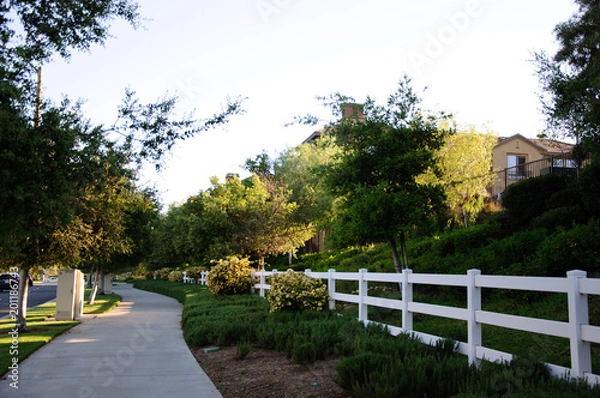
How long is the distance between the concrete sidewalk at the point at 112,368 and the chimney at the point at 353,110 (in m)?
6.83

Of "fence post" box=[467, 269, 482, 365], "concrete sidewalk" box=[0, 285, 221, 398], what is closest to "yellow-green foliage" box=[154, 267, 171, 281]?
"concrete sidewalk" box=[0, 285, 221, 398]

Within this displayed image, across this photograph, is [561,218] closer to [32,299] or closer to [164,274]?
[32,299]

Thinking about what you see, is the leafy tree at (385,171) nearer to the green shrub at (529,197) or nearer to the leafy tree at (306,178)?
the green shrub at (529,197)

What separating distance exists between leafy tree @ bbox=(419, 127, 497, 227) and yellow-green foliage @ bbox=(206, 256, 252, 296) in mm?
9530

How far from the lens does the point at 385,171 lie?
13.4 m

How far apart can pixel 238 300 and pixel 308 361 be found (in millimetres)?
9401

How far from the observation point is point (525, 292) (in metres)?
10.6

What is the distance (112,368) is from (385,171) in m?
7.59

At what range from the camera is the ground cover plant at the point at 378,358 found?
504 centimetres

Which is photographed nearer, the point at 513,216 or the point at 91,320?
the point at 513,216

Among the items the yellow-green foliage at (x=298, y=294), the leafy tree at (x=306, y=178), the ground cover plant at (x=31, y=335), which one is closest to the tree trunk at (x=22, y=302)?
the ground cover plant at (x=31, y=335)

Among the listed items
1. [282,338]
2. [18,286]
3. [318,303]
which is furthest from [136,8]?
[18,286]

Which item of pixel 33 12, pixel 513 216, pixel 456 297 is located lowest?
pixel 456 297

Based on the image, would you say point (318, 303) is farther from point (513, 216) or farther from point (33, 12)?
point (33, 12)
